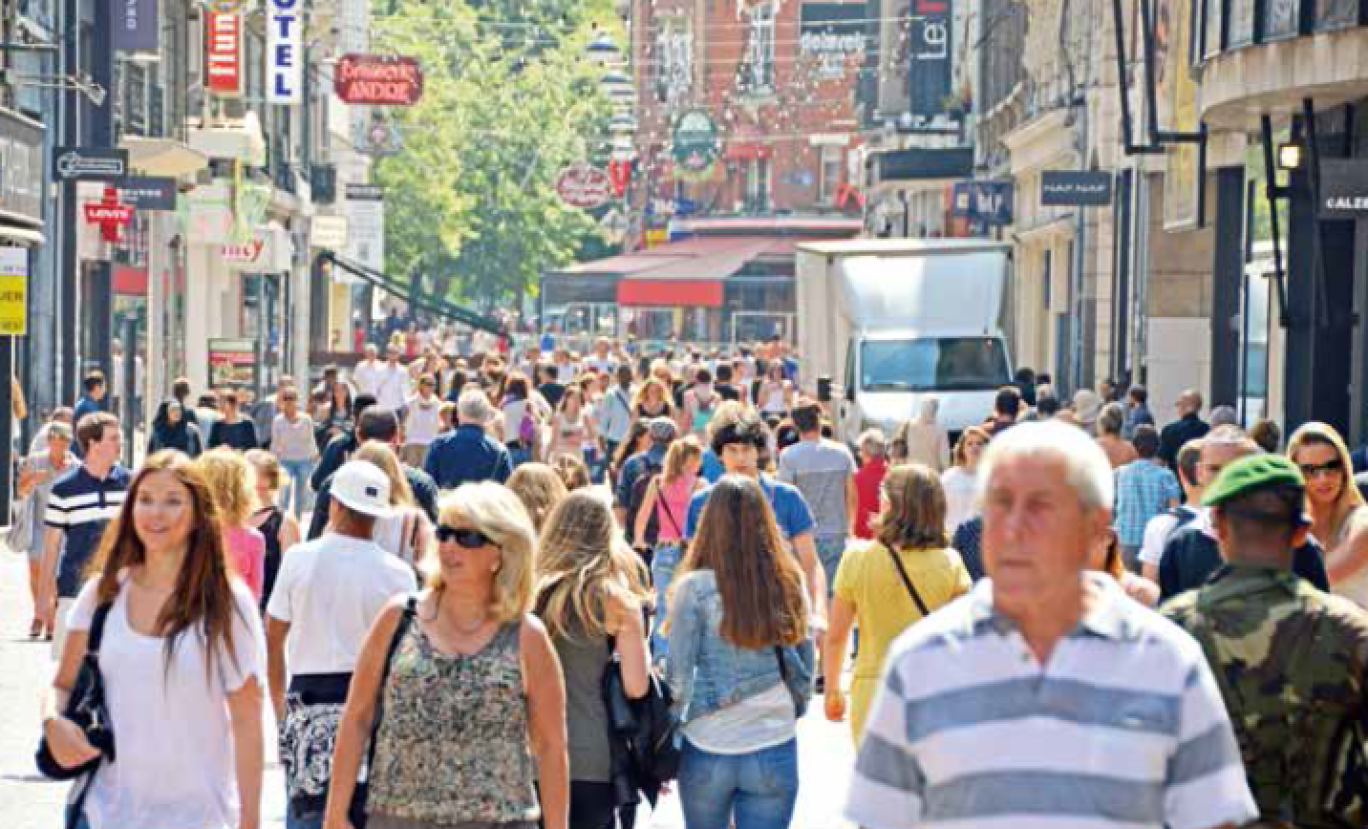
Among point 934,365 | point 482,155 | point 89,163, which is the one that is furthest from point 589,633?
point 482,155

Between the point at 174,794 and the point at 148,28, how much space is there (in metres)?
28.4

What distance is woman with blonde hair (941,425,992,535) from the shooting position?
51.1 feet

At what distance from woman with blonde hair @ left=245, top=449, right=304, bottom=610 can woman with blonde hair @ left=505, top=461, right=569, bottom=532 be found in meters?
2.15

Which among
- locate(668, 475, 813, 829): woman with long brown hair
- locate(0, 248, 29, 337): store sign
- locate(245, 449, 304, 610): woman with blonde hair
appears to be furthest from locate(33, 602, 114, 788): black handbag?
locate(0, 248, 29, 337): store sign

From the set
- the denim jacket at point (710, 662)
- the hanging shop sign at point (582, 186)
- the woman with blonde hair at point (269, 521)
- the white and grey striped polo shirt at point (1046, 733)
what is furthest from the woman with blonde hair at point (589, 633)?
the hanging shop sign at point (582, 186)

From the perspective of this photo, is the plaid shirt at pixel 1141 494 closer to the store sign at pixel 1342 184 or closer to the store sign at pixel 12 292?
the store sign at pixel 1342 184

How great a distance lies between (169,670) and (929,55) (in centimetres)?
5802

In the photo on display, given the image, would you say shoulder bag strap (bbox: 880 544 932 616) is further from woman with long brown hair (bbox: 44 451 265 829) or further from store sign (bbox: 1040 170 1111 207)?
store sign (bbox: 1040 170 1111 207)

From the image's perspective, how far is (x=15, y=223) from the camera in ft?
95.0

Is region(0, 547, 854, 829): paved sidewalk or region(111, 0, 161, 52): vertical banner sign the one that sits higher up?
region(111, 0, 161, 52): vertical banner sign

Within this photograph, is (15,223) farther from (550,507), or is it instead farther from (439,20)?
(439,20)

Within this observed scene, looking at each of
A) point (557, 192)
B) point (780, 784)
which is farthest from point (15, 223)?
point (557, 192)

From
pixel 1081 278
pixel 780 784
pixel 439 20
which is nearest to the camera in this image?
pixel 780 784

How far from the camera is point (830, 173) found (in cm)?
8969
